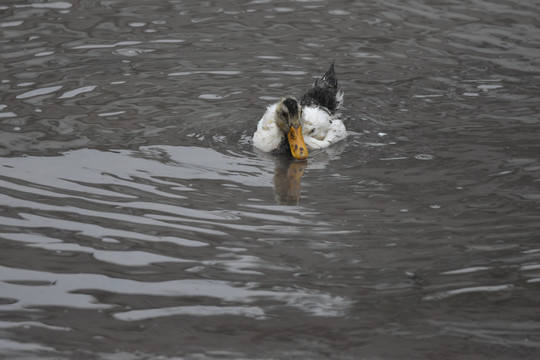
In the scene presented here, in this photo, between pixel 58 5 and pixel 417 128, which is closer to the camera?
pixel 417 128

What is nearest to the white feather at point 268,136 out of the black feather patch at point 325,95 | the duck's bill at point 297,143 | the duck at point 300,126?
the duck at point 300,126

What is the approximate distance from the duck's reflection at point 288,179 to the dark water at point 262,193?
0.04 metres

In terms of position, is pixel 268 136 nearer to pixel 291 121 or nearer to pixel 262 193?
pixel 291 121

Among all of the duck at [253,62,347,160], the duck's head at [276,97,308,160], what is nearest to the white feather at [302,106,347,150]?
the duck at [253,62,347,160]

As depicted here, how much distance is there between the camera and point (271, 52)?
39.5 ft

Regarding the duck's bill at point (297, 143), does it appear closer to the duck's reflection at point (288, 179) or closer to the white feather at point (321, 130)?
the duck's reflection at point (288, 179)

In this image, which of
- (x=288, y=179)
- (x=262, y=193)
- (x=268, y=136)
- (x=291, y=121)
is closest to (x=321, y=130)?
(x=291, y=121)

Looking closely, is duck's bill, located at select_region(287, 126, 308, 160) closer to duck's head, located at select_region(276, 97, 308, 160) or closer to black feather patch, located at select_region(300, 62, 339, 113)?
duck's head, located at select_region(276, 97, 308, 160)

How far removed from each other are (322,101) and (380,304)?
483cm

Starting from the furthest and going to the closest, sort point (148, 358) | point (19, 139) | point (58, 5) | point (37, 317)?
point (58, 5) → point (19, 139) → point (37, 317) → point (148, 358)

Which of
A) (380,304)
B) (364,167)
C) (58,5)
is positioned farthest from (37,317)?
(58,5)

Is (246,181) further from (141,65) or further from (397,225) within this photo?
(141,65)

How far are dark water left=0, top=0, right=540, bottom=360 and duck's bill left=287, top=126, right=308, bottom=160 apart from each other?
7.0 inches

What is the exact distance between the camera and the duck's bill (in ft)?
29.0
